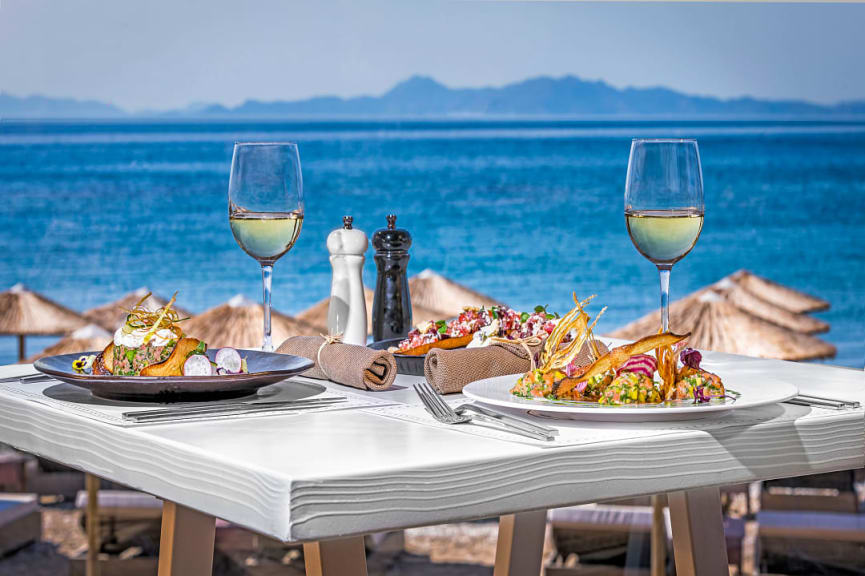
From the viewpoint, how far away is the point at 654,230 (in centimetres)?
107

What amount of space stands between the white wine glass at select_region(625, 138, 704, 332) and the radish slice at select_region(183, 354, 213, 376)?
42 cm

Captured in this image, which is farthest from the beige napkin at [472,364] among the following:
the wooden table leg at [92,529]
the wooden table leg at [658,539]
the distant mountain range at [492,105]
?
the distant mountain range at [492,105]

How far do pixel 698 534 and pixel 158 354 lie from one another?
0.72 m

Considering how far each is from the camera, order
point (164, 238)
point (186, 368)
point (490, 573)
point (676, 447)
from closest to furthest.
Result: point (676, 447), point (186, 368), point (490, 573), point (164, 238)

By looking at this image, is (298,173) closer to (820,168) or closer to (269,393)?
(269,393)

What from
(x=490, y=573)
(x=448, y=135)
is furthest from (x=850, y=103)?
(x=490, y=573)

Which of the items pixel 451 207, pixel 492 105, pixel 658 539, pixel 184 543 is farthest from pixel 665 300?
pixel 492 105

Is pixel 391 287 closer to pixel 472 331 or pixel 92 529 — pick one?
Answer: pixel 472 331

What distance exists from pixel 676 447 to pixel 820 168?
15.2 m

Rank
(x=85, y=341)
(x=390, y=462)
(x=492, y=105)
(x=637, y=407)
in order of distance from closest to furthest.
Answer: (x=390, y=462), (x=637, y=407), (x=85, y=341), (x=492, y=105)

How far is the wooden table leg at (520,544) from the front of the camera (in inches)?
55.0

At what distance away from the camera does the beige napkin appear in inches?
41.0

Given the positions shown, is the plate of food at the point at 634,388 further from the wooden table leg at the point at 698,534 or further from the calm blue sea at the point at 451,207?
the calm blue sea at the point at 451,207

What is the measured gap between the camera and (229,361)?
3.18ft
